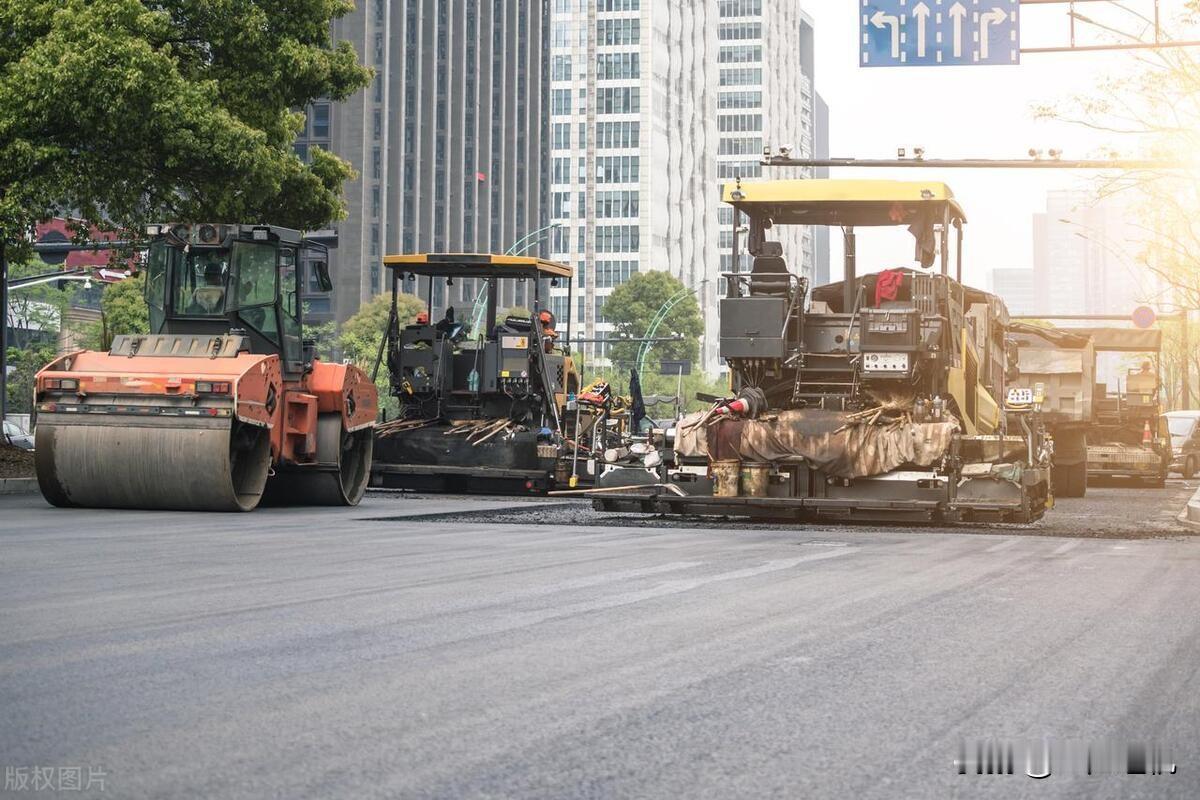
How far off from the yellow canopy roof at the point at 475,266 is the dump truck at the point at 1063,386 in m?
8.35

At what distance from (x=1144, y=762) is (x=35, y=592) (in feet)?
20.4

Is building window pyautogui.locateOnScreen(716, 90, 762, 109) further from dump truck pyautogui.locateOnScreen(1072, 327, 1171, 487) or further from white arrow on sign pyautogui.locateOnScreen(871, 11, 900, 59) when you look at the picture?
white arrow on sign pyautogui.locateOnScreen(871, 11, 900, 59)

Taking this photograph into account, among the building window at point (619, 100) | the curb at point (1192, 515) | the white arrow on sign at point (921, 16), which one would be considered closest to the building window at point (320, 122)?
the building window at point (619, 100)

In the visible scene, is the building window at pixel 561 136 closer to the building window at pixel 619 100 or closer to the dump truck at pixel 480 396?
the building window at pixel 619 100

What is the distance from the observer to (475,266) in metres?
24.9

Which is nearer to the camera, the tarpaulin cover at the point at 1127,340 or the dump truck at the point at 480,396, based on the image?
the dump truck at the point at 480,396

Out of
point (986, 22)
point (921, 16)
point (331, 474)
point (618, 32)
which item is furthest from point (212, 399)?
point (618, 32)

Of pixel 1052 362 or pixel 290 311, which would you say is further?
pixel 1052 362

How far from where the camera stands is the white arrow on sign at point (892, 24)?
21578 mm

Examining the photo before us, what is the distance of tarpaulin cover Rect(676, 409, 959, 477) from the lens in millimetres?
15984

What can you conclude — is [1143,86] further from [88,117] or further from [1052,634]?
[1052,634]

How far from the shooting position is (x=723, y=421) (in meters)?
16.9

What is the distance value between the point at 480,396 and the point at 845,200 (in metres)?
8.83

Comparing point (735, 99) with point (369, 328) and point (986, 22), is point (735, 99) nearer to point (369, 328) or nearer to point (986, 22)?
point (369, 328)
